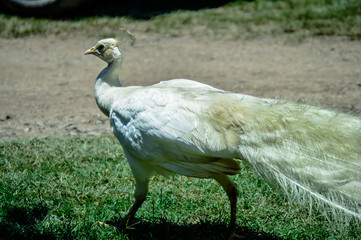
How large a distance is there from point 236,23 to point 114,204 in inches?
244

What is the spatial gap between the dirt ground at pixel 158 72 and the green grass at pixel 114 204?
111cm

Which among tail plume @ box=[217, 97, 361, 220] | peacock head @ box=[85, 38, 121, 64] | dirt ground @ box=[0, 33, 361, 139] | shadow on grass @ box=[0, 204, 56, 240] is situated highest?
peacock head @ box=[85, 38, 121, 64]

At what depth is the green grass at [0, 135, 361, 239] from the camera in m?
3.49

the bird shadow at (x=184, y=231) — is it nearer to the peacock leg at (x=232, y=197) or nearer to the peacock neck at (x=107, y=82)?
the peacock leg at (x=232, y=197)

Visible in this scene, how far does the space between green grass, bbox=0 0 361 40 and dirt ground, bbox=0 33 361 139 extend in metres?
0.30

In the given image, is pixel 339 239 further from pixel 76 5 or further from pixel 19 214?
pixel 76 5

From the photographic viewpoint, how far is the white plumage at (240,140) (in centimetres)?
266

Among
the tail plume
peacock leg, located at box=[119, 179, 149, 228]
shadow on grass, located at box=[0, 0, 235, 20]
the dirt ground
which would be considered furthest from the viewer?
shadow on grass, located at box=[0, 0, 235, 20]

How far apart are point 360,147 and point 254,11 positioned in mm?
7489

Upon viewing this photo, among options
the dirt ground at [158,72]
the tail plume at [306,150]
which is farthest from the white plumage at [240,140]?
the dirt ground at [158,72]

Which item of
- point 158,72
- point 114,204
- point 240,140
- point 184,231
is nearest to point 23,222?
point 114,204

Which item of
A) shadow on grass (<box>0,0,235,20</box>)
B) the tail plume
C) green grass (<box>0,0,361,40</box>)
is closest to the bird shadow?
the tail plume

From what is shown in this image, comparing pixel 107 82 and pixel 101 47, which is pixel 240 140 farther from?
pixel 101 47

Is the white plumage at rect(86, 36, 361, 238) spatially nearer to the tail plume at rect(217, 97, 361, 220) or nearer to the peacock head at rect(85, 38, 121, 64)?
the tail plume at rect(217, 97, 361, 220)
